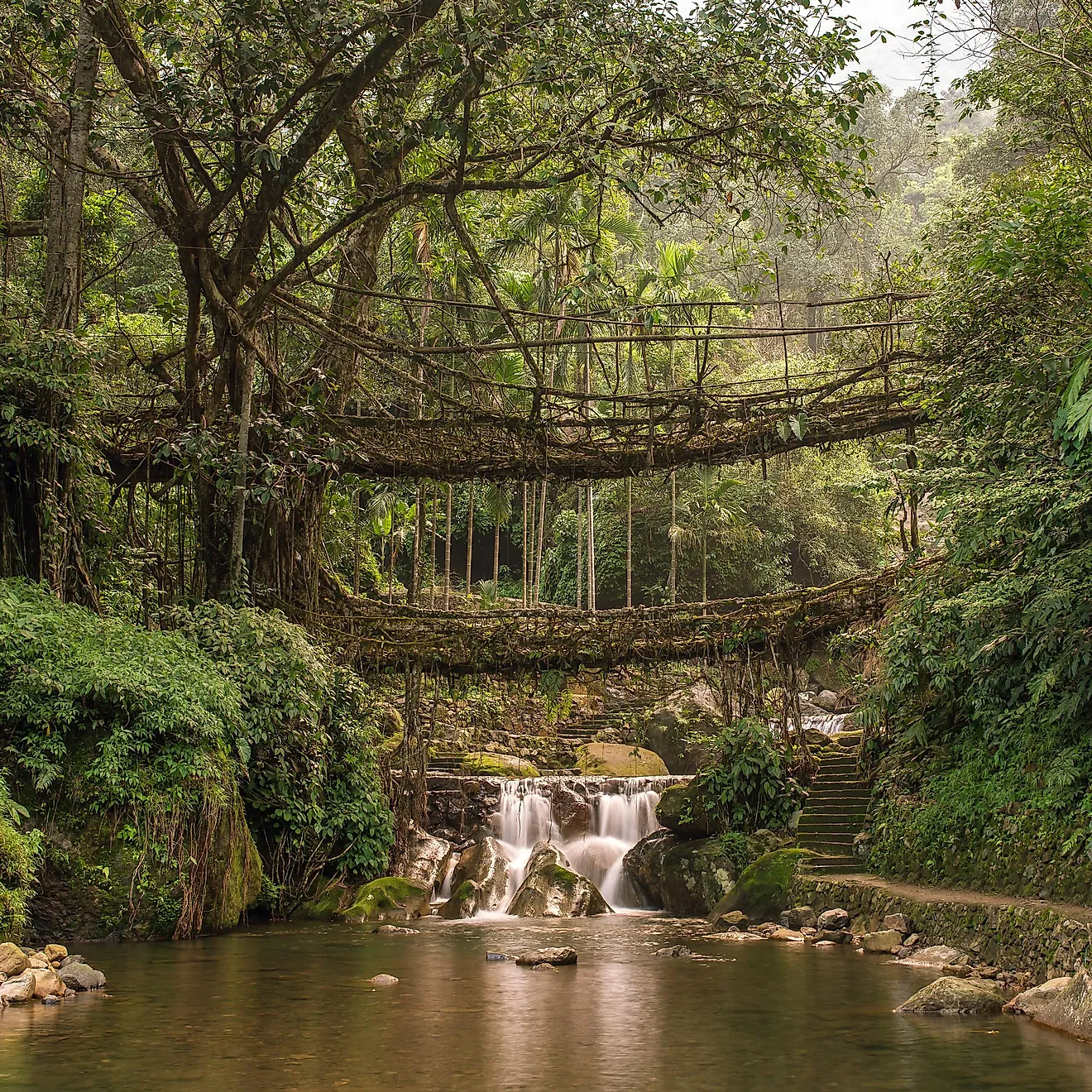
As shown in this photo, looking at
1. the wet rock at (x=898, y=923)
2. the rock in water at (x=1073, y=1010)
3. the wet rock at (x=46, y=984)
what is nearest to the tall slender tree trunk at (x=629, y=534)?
the wet rock at (x=898, y=923)

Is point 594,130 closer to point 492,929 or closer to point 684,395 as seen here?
point 684,395

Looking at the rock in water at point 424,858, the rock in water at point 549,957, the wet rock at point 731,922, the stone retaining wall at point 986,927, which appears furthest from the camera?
the rock in water at point 424,858

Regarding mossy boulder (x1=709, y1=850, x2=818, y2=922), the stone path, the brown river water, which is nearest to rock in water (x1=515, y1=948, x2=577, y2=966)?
the brown river water

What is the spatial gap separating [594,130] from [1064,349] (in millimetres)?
4724

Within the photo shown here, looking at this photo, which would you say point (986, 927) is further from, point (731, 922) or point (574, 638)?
point (574, 638)

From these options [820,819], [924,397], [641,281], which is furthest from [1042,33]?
[641,281]

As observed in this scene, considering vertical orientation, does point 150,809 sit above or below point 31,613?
below

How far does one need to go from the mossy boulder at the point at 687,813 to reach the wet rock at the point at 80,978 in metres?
8.62

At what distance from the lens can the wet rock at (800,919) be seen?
38.3 feet

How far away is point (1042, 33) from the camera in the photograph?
38.9ft

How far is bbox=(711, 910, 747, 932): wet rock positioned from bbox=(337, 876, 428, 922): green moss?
3.60 m

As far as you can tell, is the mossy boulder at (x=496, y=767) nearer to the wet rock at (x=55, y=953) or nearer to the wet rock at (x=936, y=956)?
the wet rock at (x=936, y=956)

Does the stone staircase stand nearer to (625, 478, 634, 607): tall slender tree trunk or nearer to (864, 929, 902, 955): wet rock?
(864, 929, 902, 955): wet rock

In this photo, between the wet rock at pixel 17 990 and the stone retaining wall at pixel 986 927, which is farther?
the stone retaining wall at pixel 986 927
